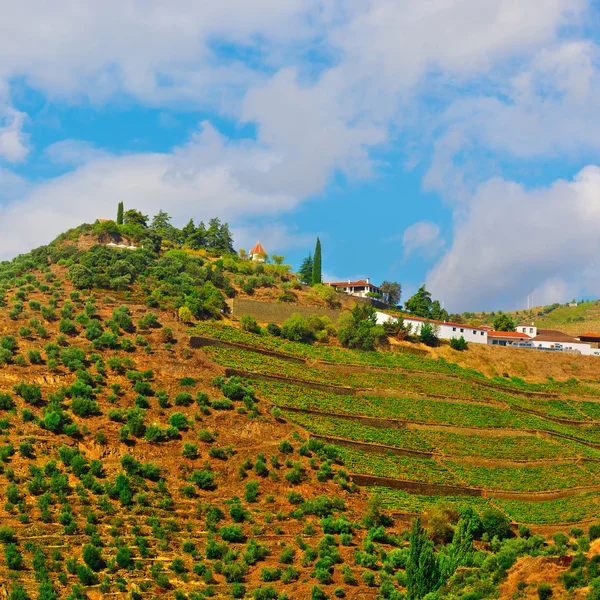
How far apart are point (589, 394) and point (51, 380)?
45.6 m

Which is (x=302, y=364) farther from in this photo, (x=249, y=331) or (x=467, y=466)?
(x=467, y=466)

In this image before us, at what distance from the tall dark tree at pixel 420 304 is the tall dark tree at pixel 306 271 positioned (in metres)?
11.0

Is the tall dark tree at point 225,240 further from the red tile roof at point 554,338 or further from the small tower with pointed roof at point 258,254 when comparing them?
the red tile roof at point 554,338

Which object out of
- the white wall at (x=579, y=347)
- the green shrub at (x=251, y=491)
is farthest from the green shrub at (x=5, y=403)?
the white wall at (x=579, y=347)

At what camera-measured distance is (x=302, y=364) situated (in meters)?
69.6

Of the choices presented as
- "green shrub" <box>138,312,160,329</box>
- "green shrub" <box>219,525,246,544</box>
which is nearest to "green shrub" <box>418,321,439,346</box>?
"green shrub" <box>138,312,160,329</box>

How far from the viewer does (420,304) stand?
9594cm

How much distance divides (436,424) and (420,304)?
33078 millimetres

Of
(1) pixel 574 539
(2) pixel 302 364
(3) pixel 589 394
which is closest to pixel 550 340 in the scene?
(3) pixel 589 394

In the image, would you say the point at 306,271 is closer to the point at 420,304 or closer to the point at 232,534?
the point at 420,304

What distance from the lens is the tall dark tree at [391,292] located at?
351ft

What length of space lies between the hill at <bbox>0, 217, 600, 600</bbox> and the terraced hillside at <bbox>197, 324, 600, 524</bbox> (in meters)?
0.19

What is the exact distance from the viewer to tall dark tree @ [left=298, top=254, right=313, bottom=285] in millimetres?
96688

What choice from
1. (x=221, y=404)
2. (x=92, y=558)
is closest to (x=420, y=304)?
(x=221, y=404)
